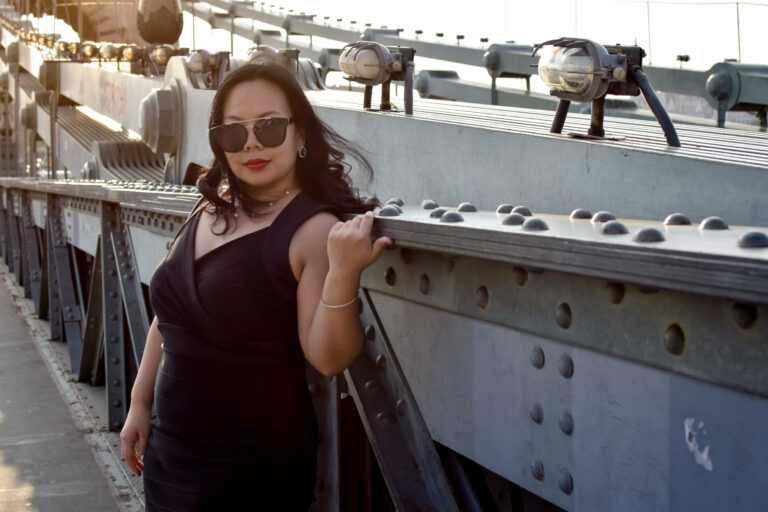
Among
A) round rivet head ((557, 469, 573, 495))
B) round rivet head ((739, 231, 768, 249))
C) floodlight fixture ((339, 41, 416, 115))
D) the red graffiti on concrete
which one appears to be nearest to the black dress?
round rivet head ((557, 469, 573, 495))

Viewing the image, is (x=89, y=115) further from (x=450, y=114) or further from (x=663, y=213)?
(x=663, y=213)

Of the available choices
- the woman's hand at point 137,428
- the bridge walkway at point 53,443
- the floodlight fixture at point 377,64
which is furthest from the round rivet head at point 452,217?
the bridge walkway at point 53,443

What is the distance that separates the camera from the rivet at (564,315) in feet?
6.16

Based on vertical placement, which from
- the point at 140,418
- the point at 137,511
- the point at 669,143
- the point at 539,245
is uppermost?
the point at 669,143

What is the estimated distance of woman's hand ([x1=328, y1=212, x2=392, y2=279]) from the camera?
2135 mm

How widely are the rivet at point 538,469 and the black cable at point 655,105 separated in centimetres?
188

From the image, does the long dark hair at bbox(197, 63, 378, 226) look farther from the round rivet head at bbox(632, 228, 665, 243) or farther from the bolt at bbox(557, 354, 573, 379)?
the round rivet head at bbox(632, 228, 665, 243)

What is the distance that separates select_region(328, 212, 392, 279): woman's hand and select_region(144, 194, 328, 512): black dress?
16 centimetres

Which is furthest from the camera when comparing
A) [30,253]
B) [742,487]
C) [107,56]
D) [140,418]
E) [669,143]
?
[107,56]

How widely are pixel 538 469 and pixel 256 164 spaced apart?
0.98 m

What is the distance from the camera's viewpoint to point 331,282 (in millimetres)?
2166

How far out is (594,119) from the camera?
3.91 m

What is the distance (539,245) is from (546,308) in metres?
0.27

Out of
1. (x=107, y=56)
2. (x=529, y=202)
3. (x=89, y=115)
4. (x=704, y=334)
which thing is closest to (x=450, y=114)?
(x=529, y=202)
